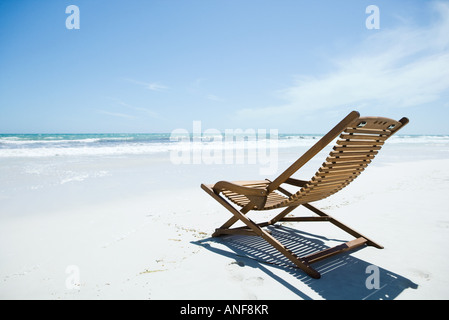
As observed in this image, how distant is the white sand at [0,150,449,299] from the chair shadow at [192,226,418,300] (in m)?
0.01

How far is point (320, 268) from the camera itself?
2891 mm

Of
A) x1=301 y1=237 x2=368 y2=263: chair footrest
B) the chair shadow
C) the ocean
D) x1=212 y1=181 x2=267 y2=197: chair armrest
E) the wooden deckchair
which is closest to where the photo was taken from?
the chair shadow

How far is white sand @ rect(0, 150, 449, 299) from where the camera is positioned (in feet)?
8.07

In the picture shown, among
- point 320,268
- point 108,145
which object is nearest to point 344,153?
point 320,268

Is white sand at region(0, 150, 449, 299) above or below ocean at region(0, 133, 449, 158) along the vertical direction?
Result: below

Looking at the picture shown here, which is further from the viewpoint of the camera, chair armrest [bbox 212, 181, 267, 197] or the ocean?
the ocean

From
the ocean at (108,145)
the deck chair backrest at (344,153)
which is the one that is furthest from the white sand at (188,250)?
the ocean at (108,145)

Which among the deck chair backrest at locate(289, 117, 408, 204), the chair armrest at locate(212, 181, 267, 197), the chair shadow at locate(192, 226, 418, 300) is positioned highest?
the deck chair backrest at locate(289, 117, 408, 204)

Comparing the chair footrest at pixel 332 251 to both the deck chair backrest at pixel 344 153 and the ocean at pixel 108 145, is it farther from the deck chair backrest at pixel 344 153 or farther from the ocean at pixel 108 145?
the ocean at pixel 108 145

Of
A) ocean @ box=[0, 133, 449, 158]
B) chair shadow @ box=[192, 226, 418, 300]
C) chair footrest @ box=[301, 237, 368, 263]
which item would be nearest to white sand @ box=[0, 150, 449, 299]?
chair shadow @ box=[192, 226, 418, 300]

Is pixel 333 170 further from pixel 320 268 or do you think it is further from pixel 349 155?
pixel 320 268

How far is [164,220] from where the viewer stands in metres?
4.40

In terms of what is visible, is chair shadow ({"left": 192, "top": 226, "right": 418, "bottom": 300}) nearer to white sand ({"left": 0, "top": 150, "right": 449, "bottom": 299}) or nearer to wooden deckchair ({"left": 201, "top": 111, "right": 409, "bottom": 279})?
white sand ({"left": 0, "top": 150, "right": 449, "bottom": 299})

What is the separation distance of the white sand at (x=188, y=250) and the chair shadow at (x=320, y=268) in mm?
13
